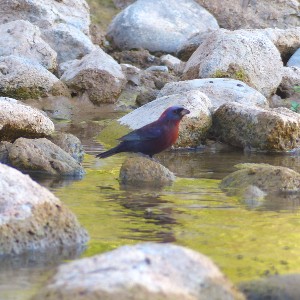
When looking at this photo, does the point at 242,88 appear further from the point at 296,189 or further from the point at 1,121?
the point at 296,189

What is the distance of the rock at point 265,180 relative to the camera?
9.34 m

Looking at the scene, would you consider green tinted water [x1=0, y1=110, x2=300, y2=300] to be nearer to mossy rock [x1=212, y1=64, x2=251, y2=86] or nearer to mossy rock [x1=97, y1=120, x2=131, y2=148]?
mossy rock [x1=97, y1=120, x2=131, y2=148]

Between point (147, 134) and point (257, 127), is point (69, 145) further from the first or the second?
point (257, 127)

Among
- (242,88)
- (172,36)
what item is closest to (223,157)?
(242,88)

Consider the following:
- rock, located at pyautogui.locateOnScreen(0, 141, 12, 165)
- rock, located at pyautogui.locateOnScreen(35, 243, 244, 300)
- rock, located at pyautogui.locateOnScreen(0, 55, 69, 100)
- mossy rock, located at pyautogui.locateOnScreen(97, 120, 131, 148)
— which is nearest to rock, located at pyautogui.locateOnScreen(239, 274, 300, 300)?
rock, located at pyautogui.locateOnScreen(35, 243, 244, 300)

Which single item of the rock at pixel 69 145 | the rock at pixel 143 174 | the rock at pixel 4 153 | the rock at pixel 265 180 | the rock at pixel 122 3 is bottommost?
the rock at pixel 122 3

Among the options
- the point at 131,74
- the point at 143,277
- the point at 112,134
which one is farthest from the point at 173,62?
the point at 143,277

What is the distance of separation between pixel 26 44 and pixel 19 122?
21.5ft

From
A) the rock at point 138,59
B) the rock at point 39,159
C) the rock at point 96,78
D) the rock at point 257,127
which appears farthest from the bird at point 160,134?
the rock at point 138,59

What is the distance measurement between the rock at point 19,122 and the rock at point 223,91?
335 centimetres

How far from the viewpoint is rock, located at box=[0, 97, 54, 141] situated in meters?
11.6

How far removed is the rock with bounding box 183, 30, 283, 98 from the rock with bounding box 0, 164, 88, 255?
35.0 ft

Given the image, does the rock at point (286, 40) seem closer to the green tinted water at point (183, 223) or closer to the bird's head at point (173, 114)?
the green tinted water at point (183, 223)

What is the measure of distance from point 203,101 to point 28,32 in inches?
226
